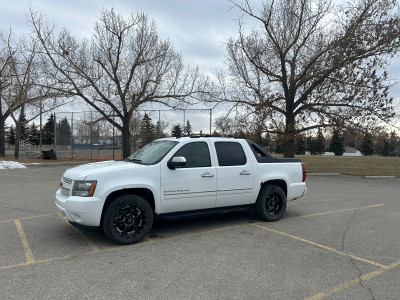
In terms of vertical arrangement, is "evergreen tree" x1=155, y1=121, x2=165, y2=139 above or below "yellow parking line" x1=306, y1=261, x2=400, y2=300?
above

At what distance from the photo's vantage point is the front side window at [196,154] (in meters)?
5.75

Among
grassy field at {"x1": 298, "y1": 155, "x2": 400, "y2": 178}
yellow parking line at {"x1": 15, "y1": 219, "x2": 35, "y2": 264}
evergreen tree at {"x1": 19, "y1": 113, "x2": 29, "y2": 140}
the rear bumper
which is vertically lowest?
yellow parking line at {"x1": 15, "y1": 219, "x2": 35, "y2": 264}

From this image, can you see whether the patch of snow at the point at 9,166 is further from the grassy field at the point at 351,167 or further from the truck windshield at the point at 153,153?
the truck windshield at the point at 153,153

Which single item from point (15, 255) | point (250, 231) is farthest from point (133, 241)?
point (250, 231)

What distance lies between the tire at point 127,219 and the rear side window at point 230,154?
173cm

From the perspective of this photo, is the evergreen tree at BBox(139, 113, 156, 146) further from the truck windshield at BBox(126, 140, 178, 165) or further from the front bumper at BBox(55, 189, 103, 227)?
the front bumper at BBox(55, 189, 103, 227)

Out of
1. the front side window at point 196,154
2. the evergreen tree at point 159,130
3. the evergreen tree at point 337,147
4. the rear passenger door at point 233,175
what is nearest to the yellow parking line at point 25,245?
the front side window at point 196,154

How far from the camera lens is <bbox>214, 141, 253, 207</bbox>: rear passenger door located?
19.7 ft

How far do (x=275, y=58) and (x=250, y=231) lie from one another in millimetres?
15559

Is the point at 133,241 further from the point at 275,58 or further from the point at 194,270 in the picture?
the point at 275,58

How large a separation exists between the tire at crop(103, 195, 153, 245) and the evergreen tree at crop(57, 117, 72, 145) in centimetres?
2535

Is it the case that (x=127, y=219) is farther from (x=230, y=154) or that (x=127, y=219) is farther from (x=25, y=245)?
(x=230, y=154)

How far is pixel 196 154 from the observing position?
5902 millimetres

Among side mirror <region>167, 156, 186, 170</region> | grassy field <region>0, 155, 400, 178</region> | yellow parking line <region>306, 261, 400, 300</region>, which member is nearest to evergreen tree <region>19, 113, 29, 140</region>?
grassy field <region>0, 155, 400, 178</region>
